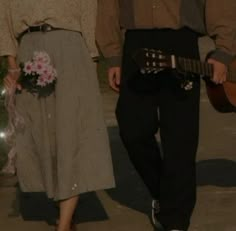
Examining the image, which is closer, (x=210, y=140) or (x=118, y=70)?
(x=118, y=70)

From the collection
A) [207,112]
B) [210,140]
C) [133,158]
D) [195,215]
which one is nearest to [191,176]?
[133,158]

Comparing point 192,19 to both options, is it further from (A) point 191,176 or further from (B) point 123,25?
(A) point 191,176

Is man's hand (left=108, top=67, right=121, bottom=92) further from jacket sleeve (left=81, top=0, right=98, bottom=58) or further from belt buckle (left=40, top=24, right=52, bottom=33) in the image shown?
belt buckle (left=40, top=24, right=52, bottom=33)

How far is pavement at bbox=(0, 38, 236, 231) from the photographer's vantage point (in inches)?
239

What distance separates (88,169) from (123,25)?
91cm

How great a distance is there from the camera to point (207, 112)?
1020 cm

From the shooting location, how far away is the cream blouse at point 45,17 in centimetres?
531

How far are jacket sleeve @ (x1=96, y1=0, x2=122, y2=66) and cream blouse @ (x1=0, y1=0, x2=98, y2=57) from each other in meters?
0.04

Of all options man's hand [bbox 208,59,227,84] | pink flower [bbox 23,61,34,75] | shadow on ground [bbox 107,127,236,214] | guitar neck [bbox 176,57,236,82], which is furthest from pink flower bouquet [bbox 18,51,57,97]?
shadow on ground [bbox 107,127,236,214]

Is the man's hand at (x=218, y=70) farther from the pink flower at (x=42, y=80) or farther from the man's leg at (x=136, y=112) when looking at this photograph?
the pink flower at (x=42, y=80)

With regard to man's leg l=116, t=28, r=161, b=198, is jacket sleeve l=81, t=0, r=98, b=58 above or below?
above

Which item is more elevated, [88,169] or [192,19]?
[192,19]

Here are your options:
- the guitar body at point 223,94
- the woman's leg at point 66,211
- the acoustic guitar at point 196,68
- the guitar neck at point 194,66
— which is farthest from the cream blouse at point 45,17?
the woman's leg at point 66,211

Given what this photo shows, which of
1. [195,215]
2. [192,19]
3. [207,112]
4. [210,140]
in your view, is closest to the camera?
[192,19]
